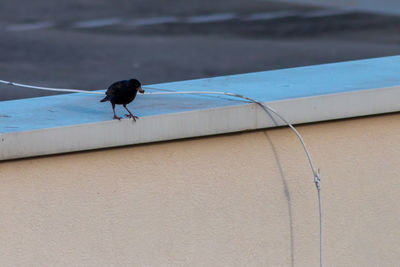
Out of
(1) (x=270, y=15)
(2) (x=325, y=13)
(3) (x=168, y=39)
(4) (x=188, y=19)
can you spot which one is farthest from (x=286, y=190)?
(2) (x=325, y=13)

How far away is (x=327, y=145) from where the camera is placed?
2758mm

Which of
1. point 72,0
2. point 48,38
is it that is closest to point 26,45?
point 48,38

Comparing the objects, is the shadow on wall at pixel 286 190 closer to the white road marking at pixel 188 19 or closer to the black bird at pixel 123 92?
the black bird at pixel 123 92

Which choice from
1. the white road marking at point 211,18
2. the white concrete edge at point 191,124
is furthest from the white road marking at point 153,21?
the white concrete edge at point 191,124

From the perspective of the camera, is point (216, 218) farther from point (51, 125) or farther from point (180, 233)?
point (51, 125)

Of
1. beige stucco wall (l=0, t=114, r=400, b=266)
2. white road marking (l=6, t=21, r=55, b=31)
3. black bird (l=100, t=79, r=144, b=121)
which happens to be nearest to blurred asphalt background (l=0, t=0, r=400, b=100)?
white road marking (l=6, t=21, r=55, b=31)

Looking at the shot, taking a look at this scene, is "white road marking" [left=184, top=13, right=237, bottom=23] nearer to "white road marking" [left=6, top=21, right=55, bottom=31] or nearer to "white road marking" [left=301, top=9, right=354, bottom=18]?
"white road marking" [left=301, top=9, right=354, bottom=18]

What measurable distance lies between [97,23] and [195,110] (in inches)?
450

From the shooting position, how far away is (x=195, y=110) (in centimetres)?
251

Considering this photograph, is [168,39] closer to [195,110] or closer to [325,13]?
[325,13]

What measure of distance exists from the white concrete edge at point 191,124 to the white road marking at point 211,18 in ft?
36.9

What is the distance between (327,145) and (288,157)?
0.16m

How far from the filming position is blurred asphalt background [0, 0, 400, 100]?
33.4ft

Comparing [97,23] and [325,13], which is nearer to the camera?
[97,23]
